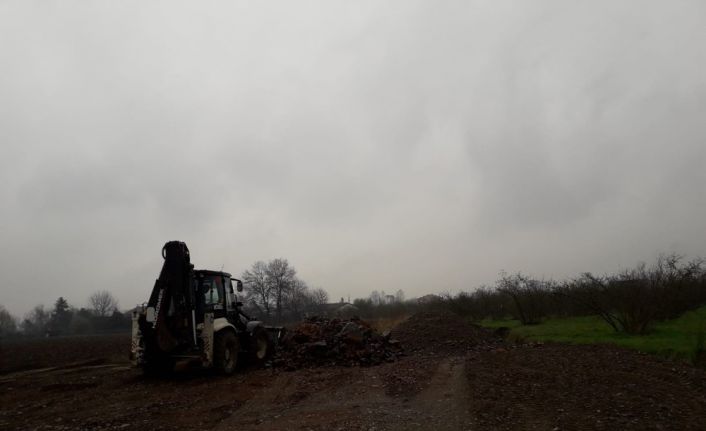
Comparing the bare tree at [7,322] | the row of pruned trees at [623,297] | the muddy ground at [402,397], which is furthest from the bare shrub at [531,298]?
Answer: the bare tree at [7,322]

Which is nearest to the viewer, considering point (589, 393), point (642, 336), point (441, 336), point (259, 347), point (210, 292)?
point (589, 393)

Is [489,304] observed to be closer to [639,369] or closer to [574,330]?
[574,330]

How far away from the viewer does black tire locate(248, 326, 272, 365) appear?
49.8ft

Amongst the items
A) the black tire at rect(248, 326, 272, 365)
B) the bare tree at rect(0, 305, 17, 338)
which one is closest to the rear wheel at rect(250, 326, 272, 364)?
the black tire at rect(248, 326, 272, 365)

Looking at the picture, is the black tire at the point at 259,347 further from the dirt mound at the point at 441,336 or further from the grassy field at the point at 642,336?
the grassy field at the point at 642,336

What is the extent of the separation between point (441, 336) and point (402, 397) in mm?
9622

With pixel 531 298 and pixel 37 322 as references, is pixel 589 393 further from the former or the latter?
pixel 37 322

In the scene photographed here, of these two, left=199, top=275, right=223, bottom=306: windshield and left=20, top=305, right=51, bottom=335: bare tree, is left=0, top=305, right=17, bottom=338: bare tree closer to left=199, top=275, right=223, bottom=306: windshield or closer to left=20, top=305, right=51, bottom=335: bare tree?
left=20, top=305, right=51, bottom=335: bare tree

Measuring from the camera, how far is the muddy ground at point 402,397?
7438mm

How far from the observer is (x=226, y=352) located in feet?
A: 43.5

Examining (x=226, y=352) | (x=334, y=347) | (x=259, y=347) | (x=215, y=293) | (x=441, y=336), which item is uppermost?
(x=215, y=293)

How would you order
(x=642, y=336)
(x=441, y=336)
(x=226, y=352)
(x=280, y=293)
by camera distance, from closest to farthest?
(x=226, y=352), (x=642, y=336), (x=441, y=336), (x=280, y=293)

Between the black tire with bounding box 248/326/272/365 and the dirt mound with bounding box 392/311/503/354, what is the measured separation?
5.25 meters

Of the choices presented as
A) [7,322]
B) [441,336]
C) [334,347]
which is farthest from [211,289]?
[7,322]
